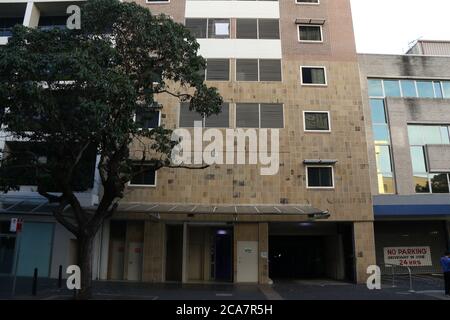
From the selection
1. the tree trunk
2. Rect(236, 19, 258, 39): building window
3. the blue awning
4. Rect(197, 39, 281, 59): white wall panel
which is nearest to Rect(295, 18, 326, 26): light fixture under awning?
Rect(197, 39, 281, 59): white wall panel

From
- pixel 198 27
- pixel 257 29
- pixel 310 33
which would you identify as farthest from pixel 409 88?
pixel 198 27

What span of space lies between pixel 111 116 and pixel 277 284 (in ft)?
41.8

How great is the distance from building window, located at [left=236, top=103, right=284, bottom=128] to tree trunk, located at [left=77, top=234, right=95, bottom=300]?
11.4 metres

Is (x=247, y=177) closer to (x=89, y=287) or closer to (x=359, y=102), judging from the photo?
(x=359, y=102)

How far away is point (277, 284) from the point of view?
21.2m

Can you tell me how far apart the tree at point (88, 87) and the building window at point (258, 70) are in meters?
8.30

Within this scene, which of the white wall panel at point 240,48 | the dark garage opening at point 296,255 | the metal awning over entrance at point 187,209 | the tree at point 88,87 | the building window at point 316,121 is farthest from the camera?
the dark garage opening at point 296,255

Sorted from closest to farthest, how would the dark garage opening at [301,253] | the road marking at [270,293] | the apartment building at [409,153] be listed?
the road marking at [270,293] < the apartment building at [409,153] < the dark garage opening at [301,253]

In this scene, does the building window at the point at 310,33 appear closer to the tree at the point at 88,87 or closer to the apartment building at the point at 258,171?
the apartment building at the point at 258,171

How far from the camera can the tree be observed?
Answer: 41.9 ft

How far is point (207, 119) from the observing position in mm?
23219

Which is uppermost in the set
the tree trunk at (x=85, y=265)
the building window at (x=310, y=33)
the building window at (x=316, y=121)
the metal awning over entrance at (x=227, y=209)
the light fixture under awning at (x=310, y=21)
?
the light fixture under awning at (x=310, y=21)

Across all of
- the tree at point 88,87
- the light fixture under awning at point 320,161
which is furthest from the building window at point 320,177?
the tree at point 88,87

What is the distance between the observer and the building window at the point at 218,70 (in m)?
24.0
